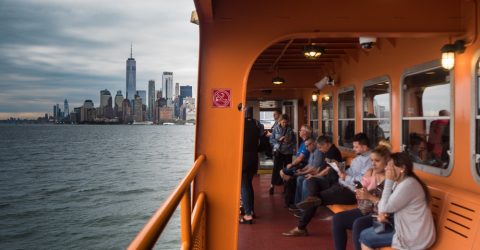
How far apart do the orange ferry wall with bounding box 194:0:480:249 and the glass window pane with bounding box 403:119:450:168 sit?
24cm

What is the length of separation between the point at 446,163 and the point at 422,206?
3.53 ft

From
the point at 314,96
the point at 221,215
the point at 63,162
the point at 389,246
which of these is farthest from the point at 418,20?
the point at 63,162

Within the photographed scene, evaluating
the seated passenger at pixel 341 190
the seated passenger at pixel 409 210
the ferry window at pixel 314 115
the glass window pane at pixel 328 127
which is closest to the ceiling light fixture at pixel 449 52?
the seated passenger at pixel 409 210

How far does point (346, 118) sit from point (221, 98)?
15.1 ft

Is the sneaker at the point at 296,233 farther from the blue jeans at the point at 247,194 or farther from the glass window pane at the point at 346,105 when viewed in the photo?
the glass window pane at the point at 346,105

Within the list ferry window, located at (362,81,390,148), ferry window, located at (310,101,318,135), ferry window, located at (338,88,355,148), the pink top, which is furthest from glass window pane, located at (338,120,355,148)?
the pink top

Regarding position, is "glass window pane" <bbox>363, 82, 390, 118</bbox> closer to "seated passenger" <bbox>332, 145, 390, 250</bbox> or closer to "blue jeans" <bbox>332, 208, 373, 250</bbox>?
"seated passenger" <bbox>332, 145, 390, 250</bbox>

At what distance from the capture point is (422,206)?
325cm

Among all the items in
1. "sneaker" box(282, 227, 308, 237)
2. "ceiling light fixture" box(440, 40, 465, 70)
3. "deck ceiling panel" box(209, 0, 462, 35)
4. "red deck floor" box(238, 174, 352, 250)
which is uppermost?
"deck ceiling panel" box(209, 0, 462, 35)

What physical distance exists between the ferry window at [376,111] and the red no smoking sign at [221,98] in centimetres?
275

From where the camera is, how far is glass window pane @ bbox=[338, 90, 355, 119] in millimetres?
7531

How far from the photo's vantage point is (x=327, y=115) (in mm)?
9469

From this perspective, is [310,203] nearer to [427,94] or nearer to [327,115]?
[427,94]

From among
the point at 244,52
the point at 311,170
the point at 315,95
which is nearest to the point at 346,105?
the point at 315,95
